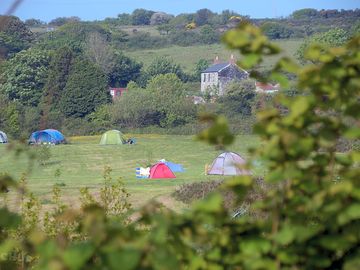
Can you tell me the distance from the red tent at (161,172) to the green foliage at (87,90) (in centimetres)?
2063

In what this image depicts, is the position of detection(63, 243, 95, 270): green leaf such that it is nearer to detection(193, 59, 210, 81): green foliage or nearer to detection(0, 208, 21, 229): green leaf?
detection(0, 208, 21, 229): green leaf

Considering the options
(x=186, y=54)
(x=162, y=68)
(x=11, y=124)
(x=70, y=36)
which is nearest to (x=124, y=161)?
(x=11, y=124)

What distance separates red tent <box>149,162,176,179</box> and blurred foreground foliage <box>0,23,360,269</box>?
22313 millimetres

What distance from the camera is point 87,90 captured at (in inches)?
1865

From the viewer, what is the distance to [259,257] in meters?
1.25

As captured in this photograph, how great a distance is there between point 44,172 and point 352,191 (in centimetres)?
2414

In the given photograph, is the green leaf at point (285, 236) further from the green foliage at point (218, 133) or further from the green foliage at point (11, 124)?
the green foliage at point (11, 124)

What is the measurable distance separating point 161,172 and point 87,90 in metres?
24.3

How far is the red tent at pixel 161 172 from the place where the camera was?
934 inches

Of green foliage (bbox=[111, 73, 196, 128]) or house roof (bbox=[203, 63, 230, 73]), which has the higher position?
house roof (bbox=[203, 63, 230, 73])

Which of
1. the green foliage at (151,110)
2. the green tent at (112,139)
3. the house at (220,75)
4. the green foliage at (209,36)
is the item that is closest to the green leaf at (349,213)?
the green tent at (112,139)

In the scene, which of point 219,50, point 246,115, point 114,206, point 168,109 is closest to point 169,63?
point 219,50

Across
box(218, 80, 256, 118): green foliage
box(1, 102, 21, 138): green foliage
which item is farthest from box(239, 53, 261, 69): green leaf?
box(218, 80, 256, 118): green foliage

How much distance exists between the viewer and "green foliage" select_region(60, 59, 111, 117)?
45.6 m
